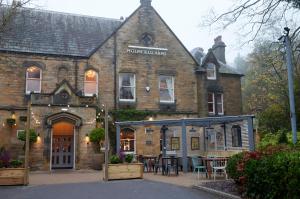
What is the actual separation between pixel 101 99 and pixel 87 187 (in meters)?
10.5

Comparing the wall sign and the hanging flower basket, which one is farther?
the wall sign

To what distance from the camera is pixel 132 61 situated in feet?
77.3

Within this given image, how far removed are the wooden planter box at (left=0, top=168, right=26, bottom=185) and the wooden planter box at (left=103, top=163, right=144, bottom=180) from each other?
142 inches

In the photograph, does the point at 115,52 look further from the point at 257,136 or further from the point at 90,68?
the point at 257,136

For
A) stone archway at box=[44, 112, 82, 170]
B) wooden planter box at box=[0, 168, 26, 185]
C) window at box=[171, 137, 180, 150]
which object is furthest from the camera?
window at box=[171, 137, 180, 150]

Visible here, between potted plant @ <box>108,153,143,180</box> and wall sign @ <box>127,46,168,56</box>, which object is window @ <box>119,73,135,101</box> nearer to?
wall sign @ <box>127,46,168,56</box>

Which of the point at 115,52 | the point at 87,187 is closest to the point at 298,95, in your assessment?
the point at 115,52

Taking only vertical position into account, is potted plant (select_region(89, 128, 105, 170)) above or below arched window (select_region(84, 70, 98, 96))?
below

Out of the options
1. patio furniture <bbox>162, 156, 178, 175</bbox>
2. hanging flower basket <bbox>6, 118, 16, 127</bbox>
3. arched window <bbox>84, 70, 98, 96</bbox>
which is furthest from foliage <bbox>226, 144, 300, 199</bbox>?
hanging flower basket <bbox>6, 118, 16, 127</bbox>

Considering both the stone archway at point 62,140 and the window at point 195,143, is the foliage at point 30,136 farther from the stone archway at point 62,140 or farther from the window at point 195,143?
the window at point 195,143

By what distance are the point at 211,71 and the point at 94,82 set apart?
9587 mm

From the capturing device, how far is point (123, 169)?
14680mm

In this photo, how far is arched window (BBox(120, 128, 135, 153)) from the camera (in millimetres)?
22516

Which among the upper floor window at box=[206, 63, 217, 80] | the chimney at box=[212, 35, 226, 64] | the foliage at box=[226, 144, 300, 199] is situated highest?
the chimney at box=[212, 35, 226, 64]
